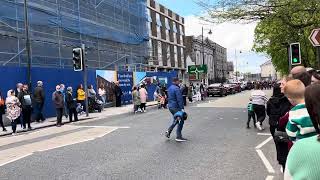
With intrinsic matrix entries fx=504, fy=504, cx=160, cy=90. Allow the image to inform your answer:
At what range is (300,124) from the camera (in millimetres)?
3961

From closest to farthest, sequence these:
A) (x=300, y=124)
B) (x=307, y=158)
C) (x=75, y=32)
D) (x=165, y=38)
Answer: (x=307, y=158)
(x=300, y=124)
(x=75, y=32)
(x=165, y=38)

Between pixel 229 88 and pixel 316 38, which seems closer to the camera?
pixel 316 38

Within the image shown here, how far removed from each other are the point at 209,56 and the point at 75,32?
78048 mm

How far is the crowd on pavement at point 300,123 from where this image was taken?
2209mm

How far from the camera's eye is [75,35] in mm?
33969

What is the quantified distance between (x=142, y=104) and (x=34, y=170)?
18.1 meters

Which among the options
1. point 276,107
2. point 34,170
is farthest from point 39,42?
point 276,107

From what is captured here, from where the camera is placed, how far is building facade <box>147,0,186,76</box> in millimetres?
65725

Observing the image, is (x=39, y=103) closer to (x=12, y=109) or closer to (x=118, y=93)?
(x=12, y=109)

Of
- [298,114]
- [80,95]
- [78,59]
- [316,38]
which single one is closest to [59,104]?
[78,59]

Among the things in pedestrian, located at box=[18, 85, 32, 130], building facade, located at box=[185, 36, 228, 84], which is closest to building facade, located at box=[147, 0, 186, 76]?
building facade, located at box=[185, 36, 228, 84]

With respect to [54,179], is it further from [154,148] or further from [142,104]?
[142,104]

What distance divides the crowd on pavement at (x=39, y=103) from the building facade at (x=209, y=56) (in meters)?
48.4

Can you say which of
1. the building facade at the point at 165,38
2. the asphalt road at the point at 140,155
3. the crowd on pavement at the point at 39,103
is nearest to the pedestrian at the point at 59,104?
the crowd on pavement at the point at 39,103
